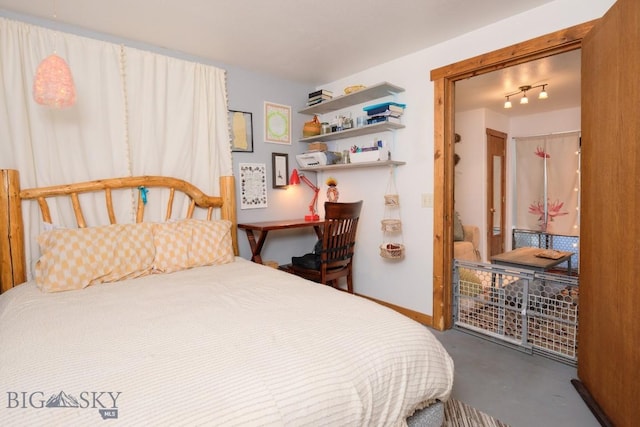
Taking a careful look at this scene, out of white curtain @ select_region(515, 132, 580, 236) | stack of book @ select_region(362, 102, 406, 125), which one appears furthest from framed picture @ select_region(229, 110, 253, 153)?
white curtain @ select_region(515, 132, 580, 236)

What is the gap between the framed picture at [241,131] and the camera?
2982mm

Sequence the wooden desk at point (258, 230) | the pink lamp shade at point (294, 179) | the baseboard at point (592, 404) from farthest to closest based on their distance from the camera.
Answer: the pink lamp shade at point (294, 179) → the wooden desk at point (258, 230) → the baseboard at point (592, 404)

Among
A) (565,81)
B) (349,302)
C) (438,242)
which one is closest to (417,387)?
(349,302)

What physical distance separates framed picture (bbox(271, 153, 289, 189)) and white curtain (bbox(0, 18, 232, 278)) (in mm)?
523

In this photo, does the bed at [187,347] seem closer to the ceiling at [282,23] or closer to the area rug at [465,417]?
the area rug at [465,417]

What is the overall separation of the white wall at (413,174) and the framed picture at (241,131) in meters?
1.01

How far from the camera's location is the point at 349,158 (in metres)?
3.12

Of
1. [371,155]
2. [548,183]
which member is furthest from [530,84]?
[371,155]

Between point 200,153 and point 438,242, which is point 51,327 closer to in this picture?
point 200,153

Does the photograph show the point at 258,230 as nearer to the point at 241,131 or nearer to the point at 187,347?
the point at 241,131

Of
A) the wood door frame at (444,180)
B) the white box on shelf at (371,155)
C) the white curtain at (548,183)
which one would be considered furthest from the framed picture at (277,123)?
the white curtain at (548,183)

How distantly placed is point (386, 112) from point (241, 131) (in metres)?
1.29

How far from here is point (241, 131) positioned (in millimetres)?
3029

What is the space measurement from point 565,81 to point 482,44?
185 cm
